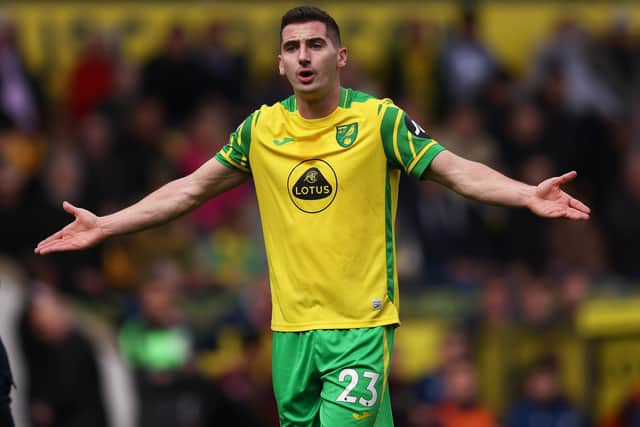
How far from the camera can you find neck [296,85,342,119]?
27.9 feet

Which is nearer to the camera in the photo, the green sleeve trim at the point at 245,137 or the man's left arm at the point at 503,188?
the man's left arm at the point at 503,188

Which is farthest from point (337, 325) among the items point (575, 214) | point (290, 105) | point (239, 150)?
point (575, 214)

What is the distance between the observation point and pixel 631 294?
55.1 feet

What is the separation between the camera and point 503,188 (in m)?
8.21

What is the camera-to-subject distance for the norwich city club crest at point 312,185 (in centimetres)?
841

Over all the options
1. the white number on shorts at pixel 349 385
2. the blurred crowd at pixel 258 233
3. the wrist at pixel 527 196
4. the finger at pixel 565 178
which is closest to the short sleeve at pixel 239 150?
the white number on shorts at pixel 349 385

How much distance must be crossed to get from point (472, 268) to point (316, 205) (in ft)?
29.3

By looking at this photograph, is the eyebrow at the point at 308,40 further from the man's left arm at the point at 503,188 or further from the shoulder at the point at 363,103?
the man's left arm at the point at 503,188

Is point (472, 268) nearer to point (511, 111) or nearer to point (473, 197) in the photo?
point (511, 111)

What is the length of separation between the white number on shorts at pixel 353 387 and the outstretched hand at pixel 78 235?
1504 millimetres

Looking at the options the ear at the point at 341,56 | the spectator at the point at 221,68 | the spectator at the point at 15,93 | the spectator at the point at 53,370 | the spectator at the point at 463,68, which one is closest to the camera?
the ear at the point at 341,56

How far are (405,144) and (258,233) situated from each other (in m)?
8.86

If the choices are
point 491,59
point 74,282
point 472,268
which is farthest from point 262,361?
point 491,59

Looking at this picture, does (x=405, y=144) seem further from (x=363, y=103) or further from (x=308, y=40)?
(x=308, y=40)
